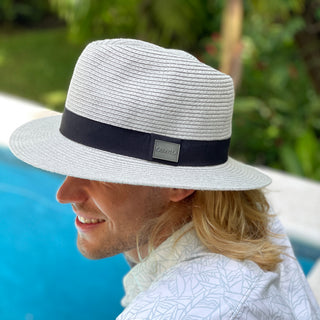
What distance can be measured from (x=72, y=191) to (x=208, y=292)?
54cm

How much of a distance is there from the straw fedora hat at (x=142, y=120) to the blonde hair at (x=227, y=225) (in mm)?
155

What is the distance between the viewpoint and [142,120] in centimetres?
154

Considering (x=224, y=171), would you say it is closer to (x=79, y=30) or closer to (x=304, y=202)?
(x=304, y=202)

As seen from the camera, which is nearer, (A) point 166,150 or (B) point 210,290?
(B) point 210,290

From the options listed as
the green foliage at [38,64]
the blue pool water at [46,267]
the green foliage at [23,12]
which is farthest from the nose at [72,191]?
the green foliage at [23,12]

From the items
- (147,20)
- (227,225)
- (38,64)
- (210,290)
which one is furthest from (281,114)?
(38,64)

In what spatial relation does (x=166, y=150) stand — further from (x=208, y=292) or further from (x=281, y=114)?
(x=281, y=114)

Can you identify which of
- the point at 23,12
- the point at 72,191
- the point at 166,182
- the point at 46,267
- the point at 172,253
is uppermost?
the point at 166,182

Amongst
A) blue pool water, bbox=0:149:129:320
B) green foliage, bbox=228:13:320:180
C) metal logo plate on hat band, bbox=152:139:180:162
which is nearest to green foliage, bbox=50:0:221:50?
green foliage, bbox=228:13:320:180

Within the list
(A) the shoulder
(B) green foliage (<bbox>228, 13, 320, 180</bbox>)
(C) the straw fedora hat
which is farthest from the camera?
(B) green foliage (<bbox>228, 13, 320, 180</bbox>)

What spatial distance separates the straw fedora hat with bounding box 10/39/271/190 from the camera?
1.52 meters

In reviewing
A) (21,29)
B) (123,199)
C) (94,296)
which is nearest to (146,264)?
(123,199)

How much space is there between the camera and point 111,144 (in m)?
1.56

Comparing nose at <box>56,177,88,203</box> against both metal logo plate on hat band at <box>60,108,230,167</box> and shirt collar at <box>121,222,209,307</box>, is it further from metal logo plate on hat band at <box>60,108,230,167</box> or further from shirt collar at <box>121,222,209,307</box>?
shirt collar at <box>121,222,209,307</box>
